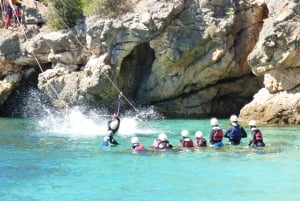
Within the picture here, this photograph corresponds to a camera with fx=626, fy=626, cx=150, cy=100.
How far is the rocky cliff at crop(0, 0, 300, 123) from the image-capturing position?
33.5m

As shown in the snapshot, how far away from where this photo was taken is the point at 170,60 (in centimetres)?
3656

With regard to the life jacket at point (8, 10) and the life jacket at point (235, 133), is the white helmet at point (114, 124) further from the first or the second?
the life jacket at point (8, 10)

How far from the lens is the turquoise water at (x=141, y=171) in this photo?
1612cm

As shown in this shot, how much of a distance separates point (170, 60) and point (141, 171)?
18.2 meters

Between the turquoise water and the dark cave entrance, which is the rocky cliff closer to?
the dark cave entrance

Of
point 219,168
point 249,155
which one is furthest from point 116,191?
point 249,155

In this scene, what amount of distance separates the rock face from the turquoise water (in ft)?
15.4

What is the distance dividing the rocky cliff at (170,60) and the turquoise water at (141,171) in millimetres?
6234

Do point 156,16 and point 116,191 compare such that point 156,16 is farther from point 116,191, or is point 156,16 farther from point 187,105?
point 116,191

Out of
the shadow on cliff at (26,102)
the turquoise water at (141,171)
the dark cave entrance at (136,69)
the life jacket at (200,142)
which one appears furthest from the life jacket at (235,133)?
the shadow on cliff at (26,102)

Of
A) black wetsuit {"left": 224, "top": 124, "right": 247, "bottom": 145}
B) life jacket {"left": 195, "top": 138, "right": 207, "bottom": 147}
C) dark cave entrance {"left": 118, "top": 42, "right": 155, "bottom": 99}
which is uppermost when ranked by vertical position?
dark cave entrance {"left": 118, "top": 42, "right": 155, "bottom": 99}

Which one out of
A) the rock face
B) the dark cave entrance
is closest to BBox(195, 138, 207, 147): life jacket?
the rock face

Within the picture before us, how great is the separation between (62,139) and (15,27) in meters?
15.5

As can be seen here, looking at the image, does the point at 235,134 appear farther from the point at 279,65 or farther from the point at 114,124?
the point at 279,65
